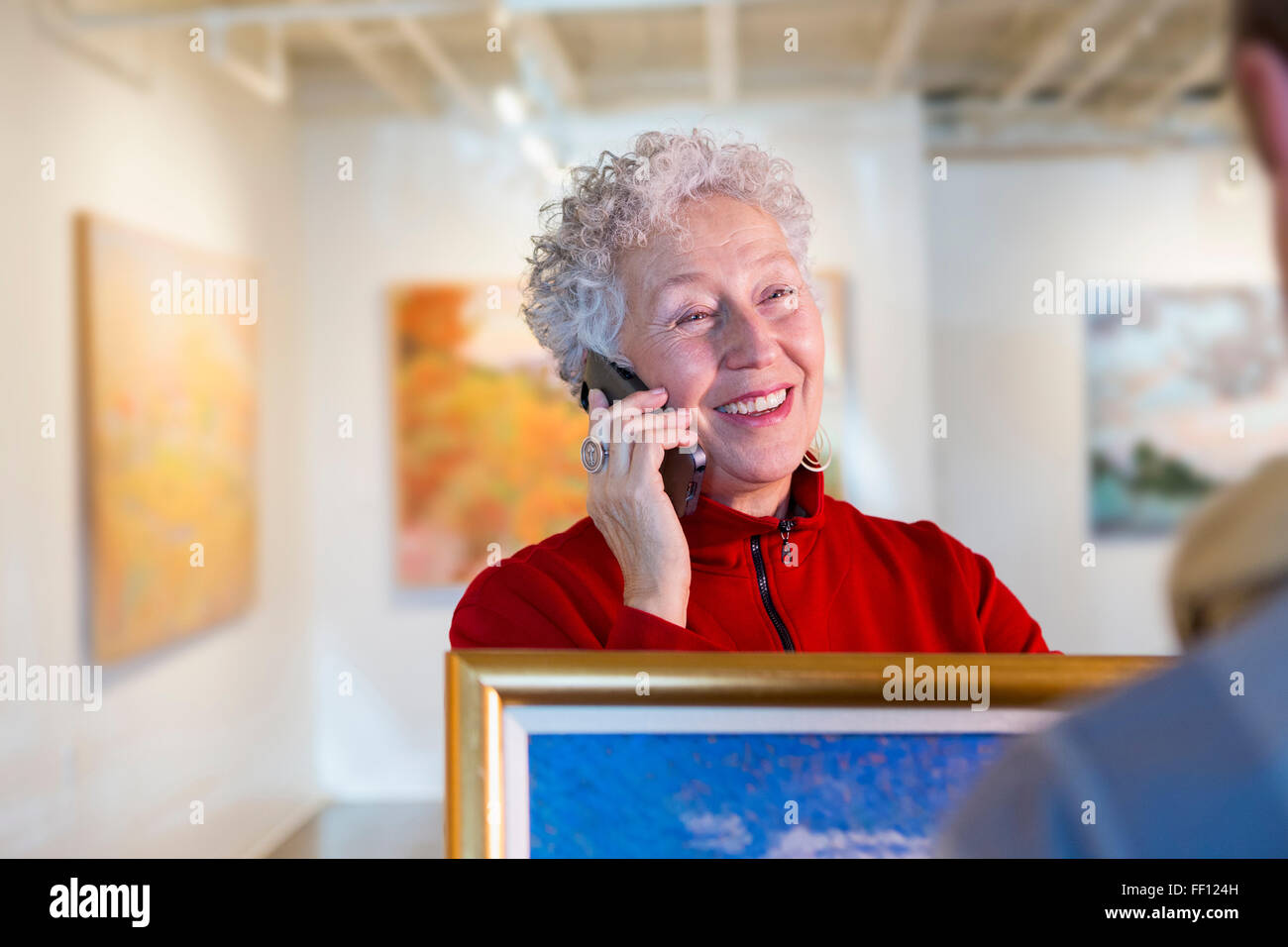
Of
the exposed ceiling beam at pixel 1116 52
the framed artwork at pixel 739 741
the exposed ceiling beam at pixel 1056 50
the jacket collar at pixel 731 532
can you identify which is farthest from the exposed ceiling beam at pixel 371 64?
the framed artwork at pixel 739 741

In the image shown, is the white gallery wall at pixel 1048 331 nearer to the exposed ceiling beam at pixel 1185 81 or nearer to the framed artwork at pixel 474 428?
the exposed ceiling beam at pixel 1185 81

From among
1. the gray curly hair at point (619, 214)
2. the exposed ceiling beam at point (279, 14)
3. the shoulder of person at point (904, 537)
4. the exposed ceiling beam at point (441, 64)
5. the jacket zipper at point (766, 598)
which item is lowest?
the jacket zipper at point (766, 598)

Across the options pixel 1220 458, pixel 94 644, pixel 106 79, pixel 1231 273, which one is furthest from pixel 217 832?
pixel 1231 273

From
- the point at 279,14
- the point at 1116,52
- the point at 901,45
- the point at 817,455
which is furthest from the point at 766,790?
the point at 1116,52

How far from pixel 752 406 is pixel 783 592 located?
21 centimetres

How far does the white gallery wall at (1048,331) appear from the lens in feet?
15.8

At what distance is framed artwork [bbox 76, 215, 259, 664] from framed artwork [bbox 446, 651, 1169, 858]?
293 cm

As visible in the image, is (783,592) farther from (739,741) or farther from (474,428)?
(474,428)

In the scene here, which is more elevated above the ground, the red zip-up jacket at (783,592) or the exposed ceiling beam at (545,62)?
the exposed ceiling beam at (545,62)

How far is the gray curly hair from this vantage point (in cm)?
126

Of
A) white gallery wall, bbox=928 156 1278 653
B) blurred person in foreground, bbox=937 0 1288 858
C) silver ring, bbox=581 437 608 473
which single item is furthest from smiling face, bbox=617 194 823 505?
white gallery wall, bbox=928 156 1278 653

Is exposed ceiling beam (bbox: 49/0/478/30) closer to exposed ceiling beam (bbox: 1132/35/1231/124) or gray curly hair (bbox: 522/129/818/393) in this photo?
gray curly hair (bbox: 522/129/818/393)

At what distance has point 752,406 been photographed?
1285 mm
